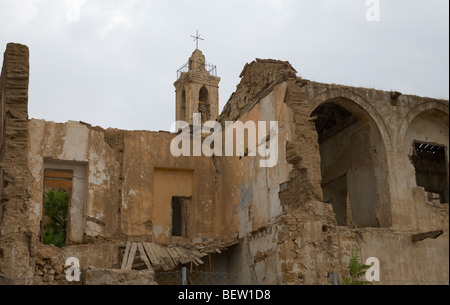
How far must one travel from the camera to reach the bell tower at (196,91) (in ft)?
119

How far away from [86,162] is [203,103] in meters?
19.7

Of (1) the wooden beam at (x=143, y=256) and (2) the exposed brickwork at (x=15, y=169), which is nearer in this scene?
(2) the exposed brickwork at (x=15, y=169)

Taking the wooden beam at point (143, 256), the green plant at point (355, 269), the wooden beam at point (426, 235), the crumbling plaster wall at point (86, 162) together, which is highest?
the crumbling plaster wall at point (86, 162)

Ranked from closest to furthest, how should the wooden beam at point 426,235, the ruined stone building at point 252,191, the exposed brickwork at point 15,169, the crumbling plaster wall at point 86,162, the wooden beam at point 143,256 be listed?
the exposed brickwork at point 15,169, the ruined stone building at point 252,191, the wooden beam at point 426,235, the wooden beam at point 143,256, the crumbling plaster wall at point 86,162

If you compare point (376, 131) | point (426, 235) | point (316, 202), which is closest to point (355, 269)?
point (316, 202)

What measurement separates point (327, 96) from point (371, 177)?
265cm

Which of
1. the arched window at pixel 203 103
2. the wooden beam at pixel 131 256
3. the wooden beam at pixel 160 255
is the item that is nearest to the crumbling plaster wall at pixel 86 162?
the wooden beam at pixel 131 256

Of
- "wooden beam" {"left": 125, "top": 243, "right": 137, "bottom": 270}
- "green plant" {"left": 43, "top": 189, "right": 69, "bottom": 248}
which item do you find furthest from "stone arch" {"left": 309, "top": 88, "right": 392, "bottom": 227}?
"green plant" {"left": 43, "top": 189, "right": 69, "bottom": 248}

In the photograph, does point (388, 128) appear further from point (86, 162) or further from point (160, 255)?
point (86, 162)

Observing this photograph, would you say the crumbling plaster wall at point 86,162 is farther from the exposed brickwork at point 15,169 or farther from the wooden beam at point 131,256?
the exposed brickwork at point 15,169

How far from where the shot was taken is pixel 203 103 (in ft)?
119

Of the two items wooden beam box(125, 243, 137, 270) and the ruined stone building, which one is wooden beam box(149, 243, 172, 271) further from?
wooden beam box(125, 243, 137, 270)

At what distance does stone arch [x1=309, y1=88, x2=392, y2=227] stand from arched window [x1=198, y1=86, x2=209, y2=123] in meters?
18.5
